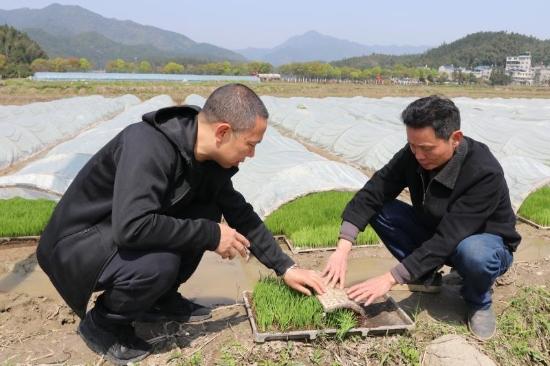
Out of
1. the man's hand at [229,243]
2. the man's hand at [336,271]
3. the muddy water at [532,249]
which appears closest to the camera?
the man's hand at [229,243]

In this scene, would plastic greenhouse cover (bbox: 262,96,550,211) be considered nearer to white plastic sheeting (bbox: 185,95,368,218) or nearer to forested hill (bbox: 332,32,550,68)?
white plastic sheeting (bbox: 185,95,368,218)

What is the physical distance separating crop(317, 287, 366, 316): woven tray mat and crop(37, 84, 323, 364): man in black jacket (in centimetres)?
47

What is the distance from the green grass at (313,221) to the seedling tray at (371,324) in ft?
5.16

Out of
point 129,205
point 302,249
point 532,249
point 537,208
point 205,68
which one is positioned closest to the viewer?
point 129,205

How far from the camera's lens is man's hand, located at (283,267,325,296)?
2.38 m

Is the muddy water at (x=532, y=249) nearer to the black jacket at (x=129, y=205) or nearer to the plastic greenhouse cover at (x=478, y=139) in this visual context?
the plastic greenhouse cover at (x=478, y=139)

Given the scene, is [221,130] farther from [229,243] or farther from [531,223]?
[531,223]

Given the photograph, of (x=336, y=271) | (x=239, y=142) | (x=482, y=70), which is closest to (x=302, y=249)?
(x=336, y=271)

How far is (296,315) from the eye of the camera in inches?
93.7

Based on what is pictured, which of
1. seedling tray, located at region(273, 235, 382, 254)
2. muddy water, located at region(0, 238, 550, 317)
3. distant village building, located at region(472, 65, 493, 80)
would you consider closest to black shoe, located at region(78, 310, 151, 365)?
muddy water, located at region(0, 238, 550, 317)

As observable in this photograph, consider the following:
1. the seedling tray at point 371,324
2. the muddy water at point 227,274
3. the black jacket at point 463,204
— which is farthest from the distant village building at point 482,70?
the seedling tray at point 371,324

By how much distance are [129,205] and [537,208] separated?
4.77m

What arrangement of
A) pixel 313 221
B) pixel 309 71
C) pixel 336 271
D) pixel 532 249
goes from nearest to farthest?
pixel 336 271, pixel 532 249, pixel 313 221, pixel 309 71

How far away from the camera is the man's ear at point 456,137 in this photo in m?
2.35
